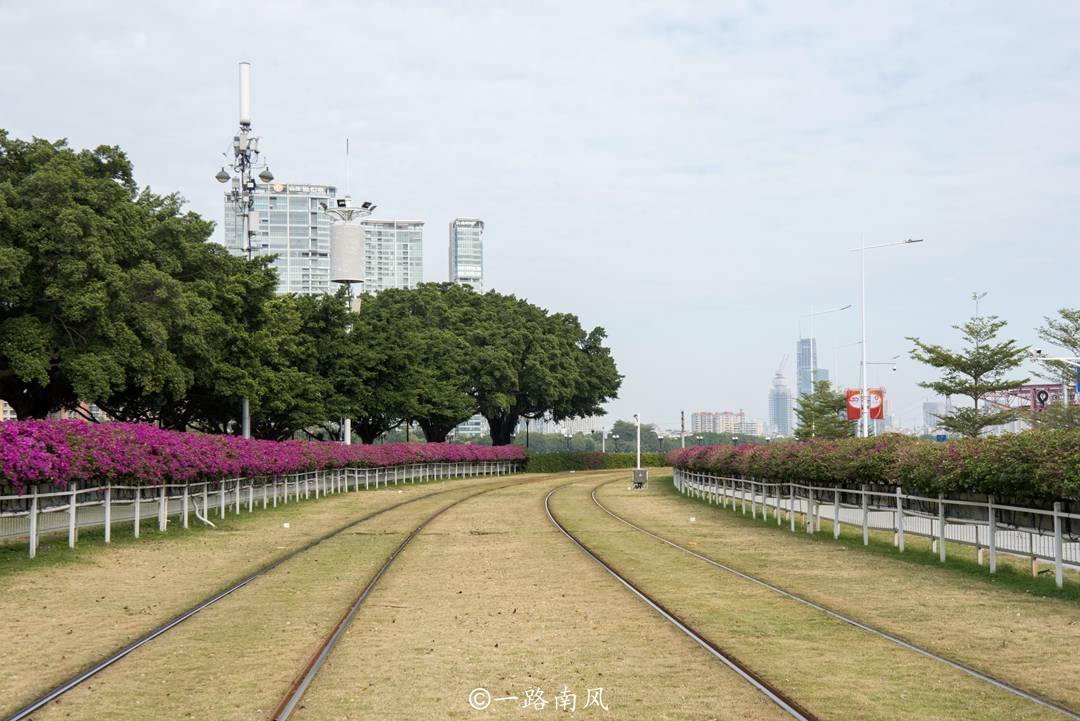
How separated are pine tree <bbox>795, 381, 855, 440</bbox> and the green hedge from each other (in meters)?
22.1

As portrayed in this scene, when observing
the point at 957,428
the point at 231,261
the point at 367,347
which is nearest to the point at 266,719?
the point at 231,261

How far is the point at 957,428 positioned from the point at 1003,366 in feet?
13.9

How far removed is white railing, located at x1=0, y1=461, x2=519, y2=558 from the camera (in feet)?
65.4

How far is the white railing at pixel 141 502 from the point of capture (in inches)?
785

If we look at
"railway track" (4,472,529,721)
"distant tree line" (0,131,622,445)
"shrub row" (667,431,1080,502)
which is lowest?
"railway track" (4,472,529,721)

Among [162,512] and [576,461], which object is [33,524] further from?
[576,461]

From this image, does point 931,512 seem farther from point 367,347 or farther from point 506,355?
point 506,355

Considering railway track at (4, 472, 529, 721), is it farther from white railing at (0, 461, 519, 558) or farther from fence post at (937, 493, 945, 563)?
fence post at (937, 493, 945, 563)

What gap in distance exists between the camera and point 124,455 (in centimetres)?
2448

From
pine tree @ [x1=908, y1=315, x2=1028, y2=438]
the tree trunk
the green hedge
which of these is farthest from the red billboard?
the green hedge

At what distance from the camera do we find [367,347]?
232ft

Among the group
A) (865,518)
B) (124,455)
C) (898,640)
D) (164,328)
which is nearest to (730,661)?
(898,640)

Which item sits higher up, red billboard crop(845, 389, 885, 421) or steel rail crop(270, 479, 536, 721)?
red billboard crop(845, 389, 885, 421)

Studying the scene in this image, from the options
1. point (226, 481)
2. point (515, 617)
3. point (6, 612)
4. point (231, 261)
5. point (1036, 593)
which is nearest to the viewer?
point (515, 617)
